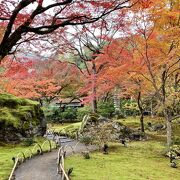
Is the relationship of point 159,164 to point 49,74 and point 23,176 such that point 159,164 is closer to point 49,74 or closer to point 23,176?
point 23,176

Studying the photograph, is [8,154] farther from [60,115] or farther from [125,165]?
[60,115]

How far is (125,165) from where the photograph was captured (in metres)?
14.6

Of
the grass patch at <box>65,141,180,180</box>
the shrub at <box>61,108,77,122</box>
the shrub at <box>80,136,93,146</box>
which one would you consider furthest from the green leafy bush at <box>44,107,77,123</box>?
the grass patch at <box>65,141,180,180</box>

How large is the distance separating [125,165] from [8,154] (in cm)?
613

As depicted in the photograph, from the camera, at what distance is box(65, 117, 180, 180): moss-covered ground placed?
12367mm

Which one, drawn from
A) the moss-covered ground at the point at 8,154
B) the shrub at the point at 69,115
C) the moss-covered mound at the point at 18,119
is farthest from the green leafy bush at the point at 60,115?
the moss-covered ground at the point at 8,154

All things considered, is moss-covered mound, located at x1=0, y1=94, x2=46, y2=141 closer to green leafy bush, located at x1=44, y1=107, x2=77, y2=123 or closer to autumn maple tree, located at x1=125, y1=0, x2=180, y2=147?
autumn maple tree, located at x1=125, y1=0, x2=180, y2=147

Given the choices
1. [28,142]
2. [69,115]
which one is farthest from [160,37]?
[69,115]

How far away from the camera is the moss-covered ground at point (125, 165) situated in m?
12.4

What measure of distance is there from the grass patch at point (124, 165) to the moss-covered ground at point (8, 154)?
8.34 feet

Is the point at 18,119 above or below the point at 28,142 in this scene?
above


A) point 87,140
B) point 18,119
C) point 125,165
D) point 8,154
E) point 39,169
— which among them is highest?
point 18,119

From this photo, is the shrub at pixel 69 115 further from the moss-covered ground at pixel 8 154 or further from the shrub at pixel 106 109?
the moss-covered ground at pixel 8 154

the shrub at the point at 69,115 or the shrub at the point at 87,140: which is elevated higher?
the shrub at the point at 69,115
